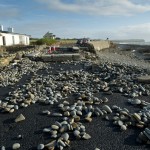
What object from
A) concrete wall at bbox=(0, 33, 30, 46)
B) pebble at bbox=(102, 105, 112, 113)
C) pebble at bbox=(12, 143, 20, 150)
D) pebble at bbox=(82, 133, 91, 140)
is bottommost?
pebble at bbox=(12, 143, 20, 150)

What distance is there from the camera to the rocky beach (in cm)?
705

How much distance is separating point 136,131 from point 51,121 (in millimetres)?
2651

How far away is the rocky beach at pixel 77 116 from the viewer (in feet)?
23.1

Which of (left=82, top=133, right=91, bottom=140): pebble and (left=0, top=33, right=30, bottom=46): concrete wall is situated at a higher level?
(left=0, top=33, right=30, bottom=46): concrete wall

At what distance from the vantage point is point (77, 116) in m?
8.47

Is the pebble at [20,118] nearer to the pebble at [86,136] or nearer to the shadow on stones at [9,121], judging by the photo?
the shadow on stones at [9,121]

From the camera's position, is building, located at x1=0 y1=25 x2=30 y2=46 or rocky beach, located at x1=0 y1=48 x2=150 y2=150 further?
building, located at x1=0 y1=25 x2=30 y2=46

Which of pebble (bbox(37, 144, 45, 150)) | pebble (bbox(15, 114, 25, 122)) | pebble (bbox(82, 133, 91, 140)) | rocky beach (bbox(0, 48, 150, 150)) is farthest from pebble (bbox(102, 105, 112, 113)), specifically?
pebble (bbox(37, 144, 45, 150))

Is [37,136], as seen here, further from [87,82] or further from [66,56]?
[66,56]

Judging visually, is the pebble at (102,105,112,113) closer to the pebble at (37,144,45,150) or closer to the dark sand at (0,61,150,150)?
the dark sand at (0,61,150,150)

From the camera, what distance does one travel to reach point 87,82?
13.8 meters

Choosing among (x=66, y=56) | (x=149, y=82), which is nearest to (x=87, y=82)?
(x=149, y=82)

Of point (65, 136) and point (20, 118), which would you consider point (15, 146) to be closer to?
point (65, 136)

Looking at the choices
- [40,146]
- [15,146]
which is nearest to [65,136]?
[40,146]
